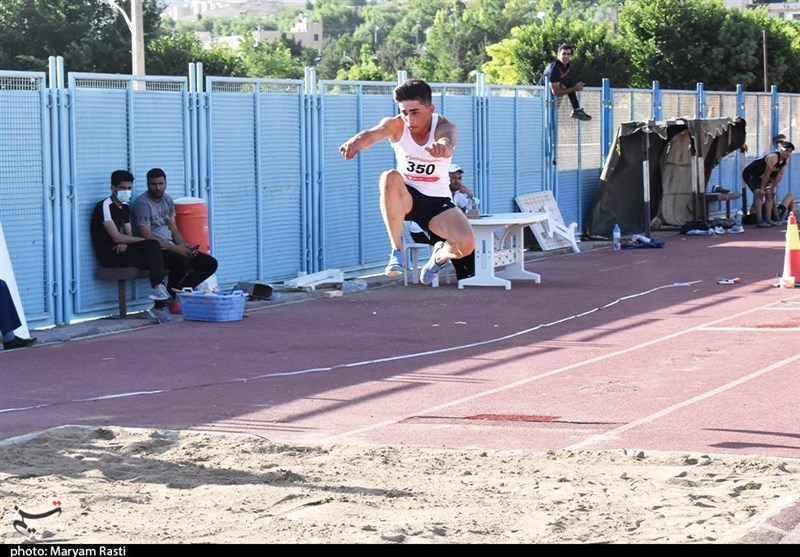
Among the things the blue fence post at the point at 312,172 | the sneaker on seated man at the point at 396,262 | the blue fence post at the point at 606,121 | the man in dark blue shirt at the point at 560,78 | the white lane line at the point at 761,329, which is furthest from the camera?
the blue fence post at the point at 606,121

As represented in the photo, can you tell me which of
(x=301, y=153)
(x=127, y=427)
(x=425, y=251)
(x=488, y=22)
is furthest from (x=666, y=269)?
(x=488, y=22)

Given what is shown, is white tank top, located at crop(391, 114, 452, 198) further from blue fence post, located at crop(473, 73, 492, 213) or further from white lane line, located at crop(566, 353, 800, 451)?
blue fence post, located at crop(473, 73, 492, 213)

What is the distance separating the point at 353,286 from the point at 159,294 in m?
3.93

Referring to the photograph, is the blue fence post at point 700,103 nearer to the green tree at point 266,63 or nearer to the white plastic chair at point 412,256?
the white plastic chair at point 412,256

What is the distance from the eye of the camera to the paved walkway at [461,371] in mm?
9758

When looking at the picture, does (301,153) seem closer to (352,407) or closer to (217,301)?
(217,301)

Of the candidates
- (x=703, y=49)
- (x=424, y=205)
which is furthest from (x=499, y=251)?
(x=703, y=49)

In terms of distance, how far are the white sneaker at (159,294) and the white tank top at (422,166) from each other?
5909mm

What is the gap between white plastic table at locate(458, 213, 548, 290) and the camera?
1880cm

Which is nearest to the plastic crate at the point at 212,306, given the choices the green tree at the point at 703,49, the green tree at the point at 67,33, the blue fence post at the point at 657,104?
the blue fence post at the point at 657,104

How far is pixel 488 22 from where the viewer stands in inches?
6260

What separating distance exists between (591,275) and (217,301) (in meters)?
7.21

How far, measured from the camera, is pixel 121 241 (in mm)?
15977

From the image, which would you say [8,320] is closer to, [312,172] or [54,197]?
[54,197]
